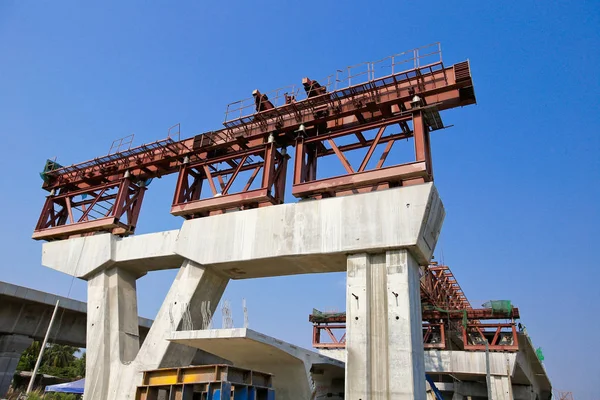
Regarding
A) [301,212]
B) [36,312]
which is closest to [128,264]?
[36,312]

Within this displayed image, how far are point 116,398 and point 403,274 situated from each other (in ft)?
46.0

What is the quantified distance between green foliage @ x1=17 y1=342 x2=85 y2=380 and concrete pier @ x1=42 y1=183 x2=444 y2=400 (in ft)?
116

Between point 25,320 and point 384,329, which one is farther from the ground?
point 25,320

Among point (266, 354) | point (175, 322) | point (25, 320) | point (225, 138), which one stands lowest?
point (266, 354)

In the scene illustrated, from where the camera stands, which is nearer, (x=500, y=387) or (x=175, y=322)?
(x=175, y=322)

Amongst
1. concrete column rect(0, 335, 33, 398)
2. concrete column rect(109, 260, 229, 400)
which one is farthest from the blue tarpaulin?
concrete column rect(109, 260, 229, 400)

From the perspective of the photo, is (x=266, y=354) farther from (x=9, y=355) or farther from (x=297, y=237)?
(x=9, y=355)

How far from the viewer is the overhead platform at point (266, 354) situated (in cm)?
1650

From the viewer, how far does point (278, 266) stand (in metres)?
20.1

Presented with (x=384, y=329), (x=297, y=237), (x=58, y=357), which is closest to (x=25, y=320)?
(x=297, y=237)

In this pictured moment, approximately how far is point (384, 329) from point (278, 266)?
18.9ft

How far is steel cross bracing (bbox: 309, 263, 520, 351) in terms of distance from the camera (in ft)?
114

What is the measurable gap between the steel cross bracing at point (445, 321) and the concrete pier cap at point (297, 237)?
18613mm

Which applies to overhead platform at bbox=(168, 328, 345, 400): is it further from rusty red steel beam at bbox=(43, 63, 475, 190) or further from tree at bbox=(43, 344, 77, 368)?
tree at bbox=(43, 344, 77, 368)
